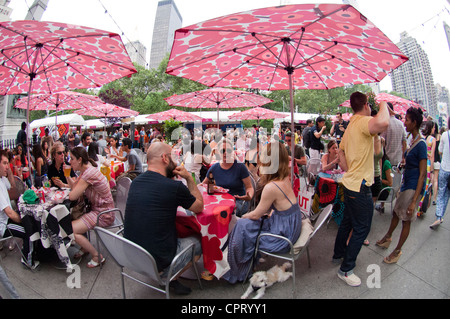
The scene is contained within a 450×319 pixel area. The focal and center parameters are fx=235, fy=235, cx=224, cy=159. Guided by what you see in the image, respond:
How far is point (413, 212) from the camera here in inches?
111

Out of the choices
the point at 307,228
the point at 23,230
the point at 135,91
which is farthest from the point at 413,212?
the point at 135,91

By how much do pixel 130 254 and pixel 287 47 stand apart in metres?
3.00

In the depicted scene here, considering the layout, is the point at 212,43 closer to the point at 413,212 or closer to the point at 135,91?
the point at 413,212

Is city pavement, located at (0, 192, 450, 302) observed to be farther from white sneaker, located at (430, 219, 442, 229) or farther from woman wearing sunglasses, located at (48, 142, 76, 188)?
woman wearing sunglasses, located at (48, 142, 76, 188)

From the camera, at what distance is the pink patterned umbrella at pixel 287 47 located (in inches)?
79.6

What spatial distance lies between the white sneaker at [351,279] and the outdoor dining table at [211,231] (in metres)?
1.31

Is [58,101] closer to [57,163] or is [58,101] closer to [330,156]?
[57,163]

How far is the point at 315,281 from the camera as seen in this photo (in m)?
2.66

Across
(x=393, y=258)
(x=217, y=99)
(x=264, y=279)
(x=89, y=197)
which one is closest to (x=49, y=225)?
(x=89, y=197)

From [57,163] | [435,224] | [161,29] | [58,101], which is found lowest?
[435,224]

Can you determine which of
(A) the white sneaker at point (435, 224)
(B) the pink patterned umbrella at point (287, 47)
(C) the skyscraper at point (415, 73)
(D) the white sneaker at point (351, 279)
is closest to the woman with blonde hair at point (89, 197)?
(B) the pink patterned umbrella at point (287, 47)

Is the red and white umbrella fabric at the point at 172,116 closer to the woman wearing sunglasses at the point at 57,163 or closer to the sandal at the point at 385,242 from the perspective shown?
the woman wearing sunglasses at the point at 57,163

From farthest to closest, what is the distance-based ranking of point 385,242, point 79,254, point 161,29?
1. point 161,29
2. point 385,242
3. point 79,254
